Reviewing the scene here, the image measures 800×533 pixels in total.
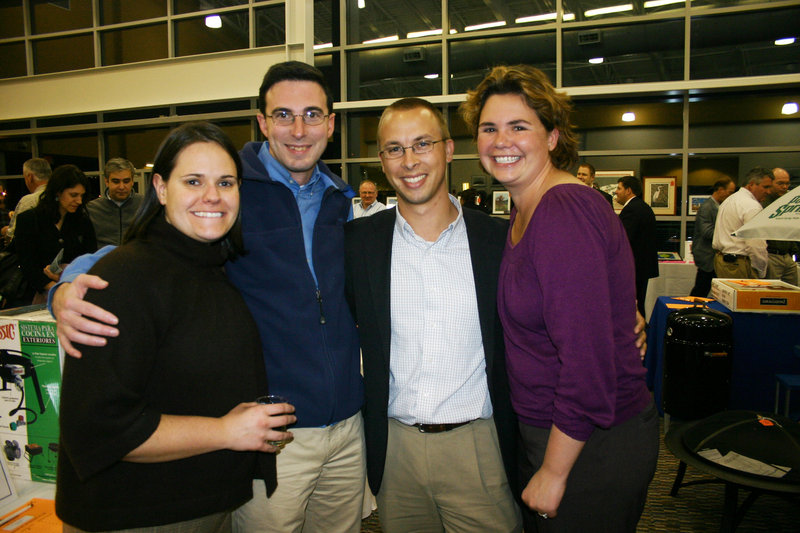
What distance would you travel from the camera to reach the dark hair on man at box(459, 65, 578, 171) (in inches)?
61.4

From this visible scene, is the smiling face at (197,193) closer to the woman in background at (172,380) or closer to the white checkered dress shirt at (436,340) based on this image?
the woman in background at (172,380)

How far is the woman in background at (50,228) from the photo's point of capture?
3.80 meters

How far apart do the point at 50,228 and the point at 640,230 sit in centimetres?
581

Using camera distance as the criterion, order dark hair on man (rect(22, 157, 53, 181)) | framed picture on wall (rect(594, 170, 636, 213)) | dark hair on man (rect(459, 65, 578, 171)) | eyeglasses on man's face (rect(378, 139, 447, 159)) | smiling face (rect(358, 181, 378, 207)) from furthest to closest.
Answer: framed picture on wall (rect(594, 170, 636, 213)), smiling face (rect(358, 181, 378, 207)), dark hair on man (rect(22, 157, 53, 181)), eyeglasses on man's face (rect(378, 139, 447, 159)), dark hair on man (rect(459, 65, 578, 171))

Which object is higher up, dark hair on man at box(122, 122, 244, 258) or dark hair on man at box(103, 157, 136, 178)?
Result: dark hair on man at box(103, 157, 136, 178)

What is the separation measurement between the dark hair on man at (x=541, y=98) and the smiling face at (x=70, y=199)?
348cm

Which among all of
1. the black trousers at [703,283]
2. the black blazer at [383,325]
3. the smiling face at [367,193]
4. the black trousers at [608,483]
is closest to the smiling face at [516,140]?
the black blazer at [383,325]

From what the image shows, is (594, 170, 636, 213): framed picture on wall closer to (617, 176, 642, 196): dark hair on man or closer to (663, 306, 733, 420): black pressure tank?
(617, 176, 642, 196): dark hair on man

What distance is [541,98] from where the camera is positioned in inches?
61.0

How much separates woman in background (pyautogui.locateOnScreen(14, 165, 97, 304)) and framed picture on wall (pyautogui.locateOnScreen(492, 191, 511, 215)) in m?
6.08

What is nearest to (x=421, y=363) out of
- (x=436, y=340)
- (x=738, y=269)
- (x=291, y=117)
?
(x=436, y=340)

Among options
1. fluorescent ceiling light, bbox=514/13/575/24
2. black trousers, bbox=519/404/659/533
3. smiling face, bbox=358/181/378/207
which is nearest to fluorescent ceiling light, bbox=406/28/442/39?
fluorescent ceiling light, bbox=514/13/575/24

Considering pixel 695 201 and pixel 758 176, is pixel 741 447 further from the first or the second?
pixel 695 201

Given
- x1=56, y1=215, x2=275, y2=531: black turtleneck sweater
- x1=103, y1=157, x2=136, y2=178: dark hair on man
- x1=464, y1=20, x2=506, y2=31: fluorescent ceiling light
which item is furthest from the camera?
x1=464, y1=20, x2=506, y2=31: fluorescent ceiling light
